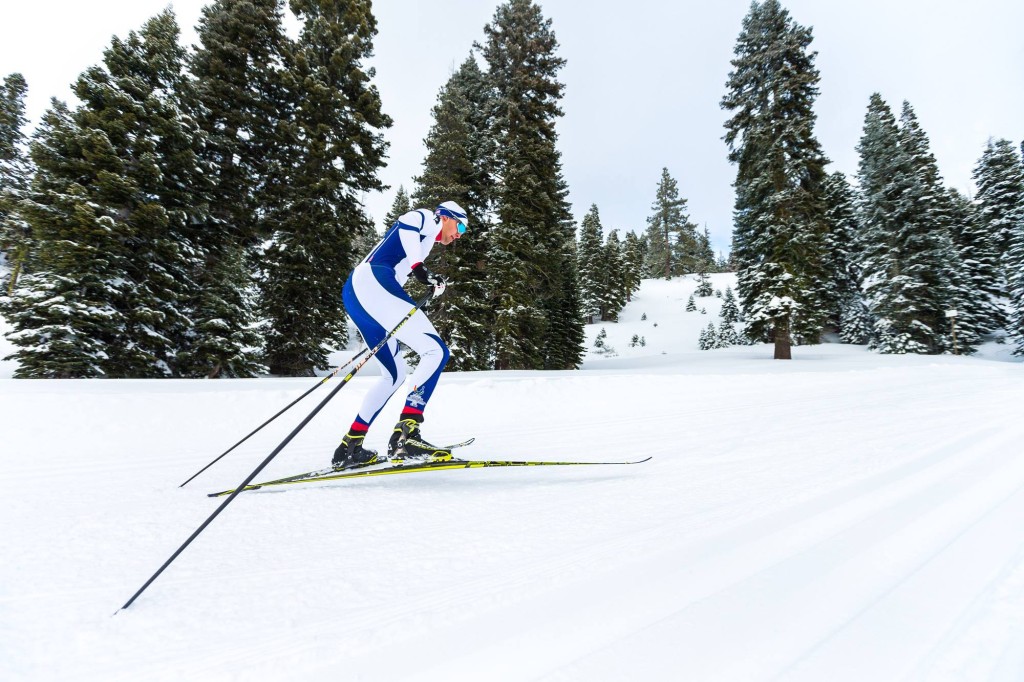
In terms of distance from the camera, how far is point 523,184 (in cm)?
1614

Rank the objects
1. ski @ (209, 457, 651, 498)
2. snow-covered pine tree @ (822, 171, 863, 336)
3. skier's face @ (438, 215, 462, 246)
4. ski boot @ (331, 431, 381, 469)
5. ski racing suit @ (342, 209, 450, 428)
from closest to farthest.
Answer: ski @ (209, 457, 651, 498), ski boot @ (331, 431, 381, 469), ski racing suit @ (342, 209, 450, 428), skier's face @ (438, 215, 462, 246), snow-covered pine tree @ (822, 171, 863, 336)

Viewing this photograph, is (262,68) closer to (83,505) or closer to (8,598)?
(83,505)

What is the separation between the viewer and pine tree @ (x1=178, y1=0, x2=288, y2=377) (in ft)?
39.2

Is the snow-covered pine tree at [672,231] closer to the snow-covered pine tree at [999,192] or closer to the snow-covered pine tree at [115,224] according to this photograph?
the snow-covered pine tree at [999,192]

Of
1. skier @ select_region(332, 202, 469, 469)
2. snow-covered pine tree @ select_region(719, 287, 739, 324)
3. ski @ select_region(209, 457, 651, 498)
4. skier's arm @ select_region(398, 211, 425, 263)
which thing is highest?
snow-covered pine tree @ select_region(719, 287, 739, 324)

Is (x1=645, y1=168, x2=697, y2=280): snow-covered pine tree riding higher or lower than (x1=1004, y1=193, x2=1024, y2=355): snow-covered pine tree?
higher

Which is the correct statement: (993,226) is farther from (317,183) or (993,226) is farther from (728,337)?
(317,183)

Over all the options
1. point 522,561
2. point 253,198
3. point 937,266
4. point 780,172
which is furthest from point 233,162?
point 937,266

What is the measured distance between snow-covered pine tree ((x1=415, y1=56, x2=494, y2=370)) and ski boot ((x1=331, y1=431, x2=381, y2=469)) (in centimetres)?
1251

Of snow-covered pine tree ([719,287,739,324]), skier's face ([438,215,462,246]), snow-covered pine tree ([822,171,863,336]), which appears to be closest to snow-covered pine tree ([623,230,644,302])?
snow-covered pine tree ([719,287,739,324])

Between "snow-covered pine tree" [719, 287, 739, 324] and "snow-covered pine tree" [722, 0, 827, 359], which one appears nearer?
"snow-covered pine tree" [722, 0, 827, 359]

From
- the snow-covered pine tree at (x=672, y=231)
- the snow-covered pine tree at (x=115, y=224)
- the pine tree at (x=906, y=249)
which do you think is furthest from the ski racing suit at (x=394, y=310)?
the snow-covered pine tree at (x=672, y=231)

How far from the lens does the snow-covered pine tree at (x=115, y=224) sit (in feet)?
31.6

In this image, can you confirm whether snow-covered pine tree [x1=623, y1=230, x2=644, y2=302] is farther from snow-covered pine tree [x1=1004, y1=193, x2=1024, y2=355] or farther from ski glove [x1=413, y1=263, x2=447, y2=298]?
ski glove [x1=413, y1=263, x2=447, y2=298]
